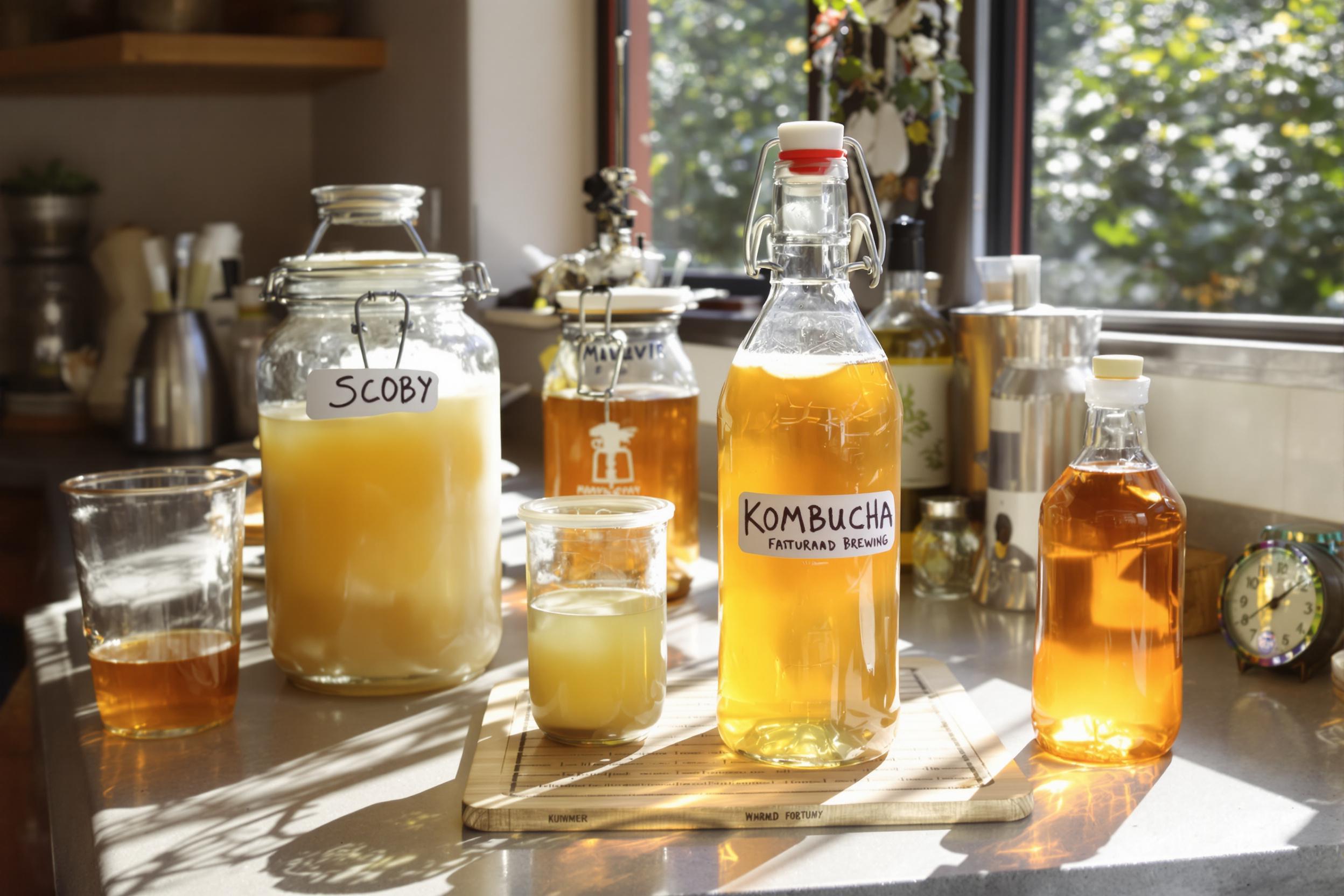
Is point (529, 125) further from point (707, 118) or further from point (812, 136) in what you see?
point (812, 136)

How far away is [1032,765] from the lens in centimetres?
75

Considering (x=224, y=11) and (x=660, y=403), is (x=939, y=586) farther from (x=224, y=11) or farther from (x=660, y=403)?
(x=224, y=11)

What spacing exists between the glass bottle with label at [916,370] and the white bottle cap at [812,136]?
55cm

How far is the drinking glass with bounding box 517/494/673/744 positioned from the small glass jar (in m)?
0.42

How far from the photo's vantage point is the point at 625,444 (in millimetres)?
1079

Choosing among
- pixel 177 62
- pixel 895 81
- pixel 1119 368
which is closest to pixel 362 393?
pixel 1119 368

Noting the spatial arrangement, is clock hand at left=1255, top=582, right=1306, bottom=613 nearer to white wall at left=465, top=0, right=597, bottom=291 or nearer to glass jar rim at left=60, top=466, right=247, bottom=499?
glass jar rim at left=60, top=466, right=247, bottom=499

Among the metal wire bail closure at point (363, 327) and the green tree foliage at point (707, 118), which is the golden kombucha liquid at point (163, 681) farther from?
the green tree foliage at point (707, 118)

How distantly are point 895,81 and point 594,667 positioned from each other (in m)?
0.93

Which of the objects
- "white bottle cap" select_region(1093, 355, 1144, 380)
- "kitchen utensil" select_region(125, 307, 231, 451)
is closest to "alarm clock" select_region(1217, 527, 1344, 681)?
"white bottle cap" select_region(1093, 355, 1144, 380)

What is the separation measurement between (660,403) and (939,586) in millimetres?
305

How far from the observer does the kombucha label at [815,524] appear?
69 cm

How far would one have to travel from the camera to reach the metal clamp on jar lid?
85 centimetres

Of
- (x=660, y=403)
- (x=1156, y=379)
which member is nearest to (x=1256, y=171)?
(x=1156, y=379)
